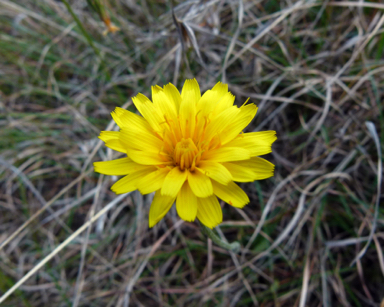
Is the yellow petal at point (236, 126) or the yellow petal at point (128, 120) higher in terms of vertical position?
the yellow petal at point (236, 126)

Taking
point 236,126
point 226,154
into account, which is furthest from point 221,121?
point 226,154

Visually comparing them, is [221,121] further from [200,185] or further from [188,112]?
[200,185]

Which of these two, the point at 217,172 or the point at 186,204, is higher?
the point at 217,172

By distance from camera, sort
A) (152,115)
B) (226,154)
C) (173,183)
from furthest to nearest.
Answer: (152,115), (226,154), (173,183)

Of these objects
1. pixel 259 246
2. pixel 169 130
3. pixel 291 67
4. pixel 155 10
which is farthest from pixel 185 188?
pixel 155 10

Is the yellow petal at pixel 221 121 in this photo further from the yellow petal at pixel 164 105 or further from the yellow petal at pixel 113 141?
the yellow petal at pixel 113 141

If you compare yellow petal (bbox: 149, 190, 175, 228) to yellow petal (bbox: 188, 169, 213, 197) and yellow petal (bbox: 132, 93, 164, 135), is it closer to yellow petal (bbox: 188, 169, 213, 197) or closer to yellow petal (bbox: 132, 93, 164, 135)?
yellow petal (bbox: 188, 169, 213, 197)

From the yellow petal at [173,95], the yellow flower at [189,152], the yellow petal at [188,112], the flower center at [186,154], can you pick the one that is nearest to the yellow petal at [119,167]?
the yellow flower at [189,152]
